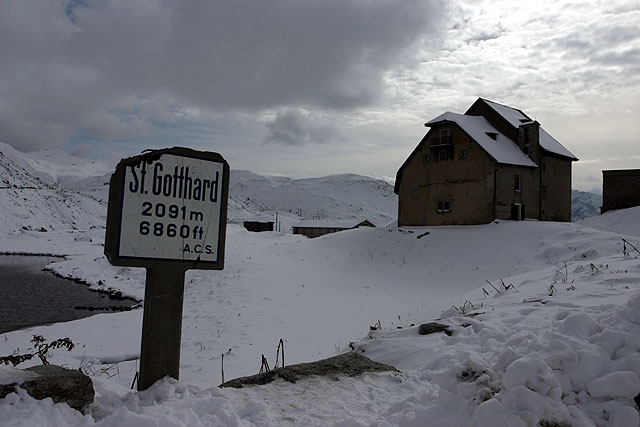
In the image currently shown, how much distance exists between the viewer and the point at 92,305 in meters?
20.3

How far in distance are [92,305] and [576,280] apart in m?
18.9

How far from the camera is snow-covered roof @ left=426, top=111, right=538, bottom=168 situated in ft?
103

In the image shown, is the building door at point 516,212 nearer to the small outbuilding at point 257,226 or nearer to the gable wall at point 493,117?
the gable wall at point 493,117

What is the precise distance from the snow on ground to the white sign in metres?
1.37

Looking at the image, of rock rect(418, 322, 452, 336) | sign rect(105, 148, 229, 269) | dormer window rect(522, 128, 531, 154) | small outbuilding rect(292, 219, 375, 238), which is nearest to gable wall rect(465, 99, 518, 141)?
dormer window rect(522, 128, 531, 154)

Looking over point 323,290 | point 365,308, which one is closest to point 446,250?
point 323,290

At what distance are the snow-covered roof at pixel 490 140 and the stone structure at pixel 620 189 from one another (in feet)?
44.5

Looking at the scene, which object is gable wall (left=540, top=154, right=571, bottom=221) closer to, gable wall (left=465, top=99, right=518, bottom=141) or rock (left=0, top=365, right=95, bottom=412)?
gable wall (left=465, top=99, right=518, bottom=141)

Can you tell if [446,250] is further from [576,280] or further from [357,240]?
[576,280]

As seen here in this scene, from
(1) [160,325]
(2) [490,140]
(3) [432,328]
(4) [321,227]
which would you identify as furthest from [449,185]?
(4) [321,227]

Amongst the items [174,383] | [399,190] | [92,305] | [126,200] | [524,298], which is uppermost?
[399,190]

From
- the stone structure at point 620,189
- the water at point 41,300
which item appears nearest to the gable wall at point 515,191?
the stone structure at point 620,189

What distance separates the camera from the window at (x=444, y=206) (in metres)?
32.4

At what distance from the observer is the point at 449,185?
32.5 metres
